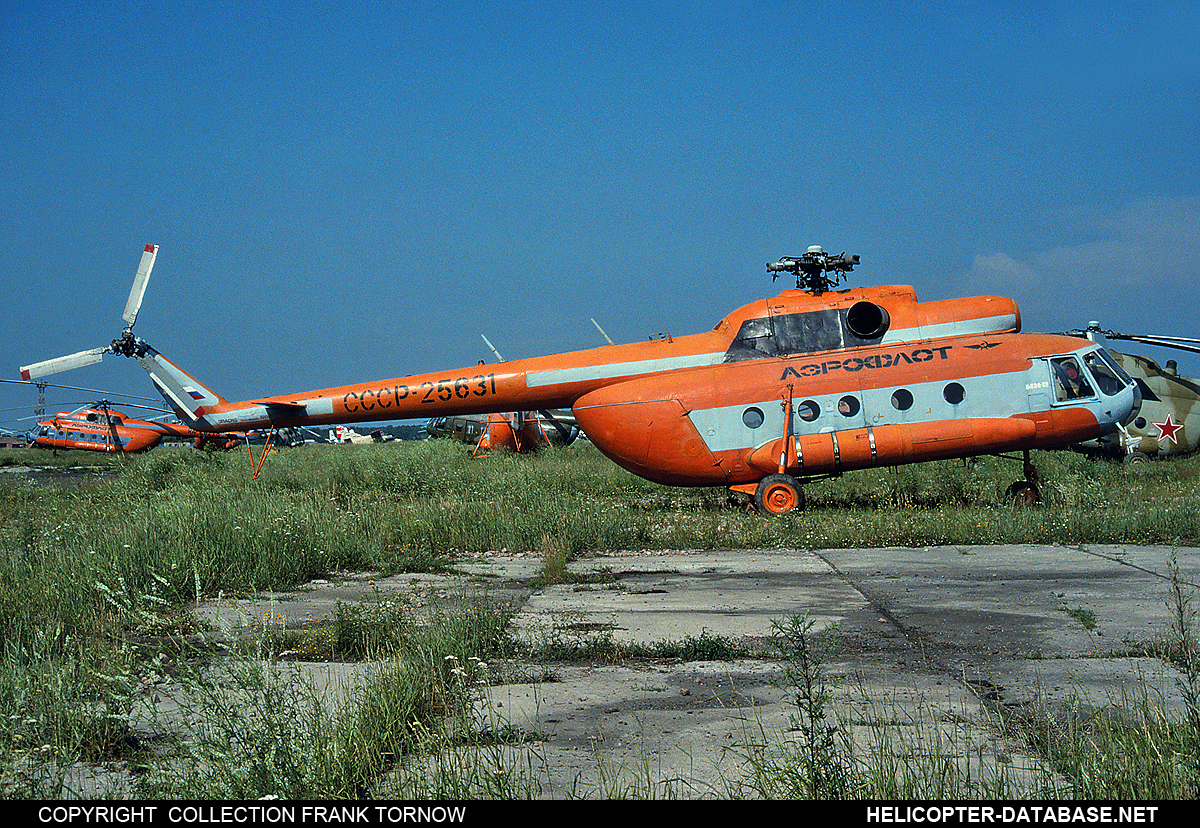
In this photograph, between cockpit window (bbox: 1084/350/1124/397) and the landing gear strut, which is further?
the landing gear strut

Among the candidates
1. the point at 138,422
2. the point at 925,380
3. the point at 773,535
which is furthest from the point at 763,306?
the point at 138,422

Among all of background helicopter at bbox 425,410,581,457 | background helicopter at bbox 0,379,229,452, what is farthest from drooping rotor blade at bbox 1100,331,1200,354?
background helicopter at bbox 0,379,229,452

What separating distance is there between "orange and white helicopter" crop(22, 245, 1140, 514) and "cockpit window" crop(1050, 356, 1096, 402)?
0.07ft

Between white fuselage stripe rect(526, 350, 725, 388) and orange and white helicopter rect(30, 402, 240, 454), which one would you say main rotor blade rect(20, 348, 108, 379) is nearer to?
white fuselage stripe rect(526, 350, 725, 388)

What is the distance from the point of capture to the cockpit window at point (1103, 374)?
474 inches

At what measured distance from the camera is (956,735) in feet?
11.3

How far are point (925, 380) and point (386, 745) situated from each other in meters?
10.4

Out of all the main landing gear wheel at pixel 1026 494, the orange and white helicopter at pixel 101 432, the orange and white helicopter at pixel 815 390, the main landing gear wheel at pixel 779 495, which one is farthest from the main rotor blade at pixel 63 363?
the orange and white helicopter at pixel 101 432

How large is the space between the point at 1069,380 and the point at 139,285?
17559 mm

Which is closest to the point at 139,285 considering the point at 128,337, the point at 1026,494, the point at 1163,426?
the point at 128,337

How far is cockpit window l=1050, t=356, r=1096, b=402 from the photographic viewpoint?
39.1 ft

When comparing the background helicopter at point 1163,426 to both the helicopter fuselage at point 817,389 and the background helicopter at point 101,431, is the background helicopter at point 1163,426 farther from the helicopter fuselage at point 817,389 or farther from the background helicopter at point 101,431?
the background helicopter at point 101,431

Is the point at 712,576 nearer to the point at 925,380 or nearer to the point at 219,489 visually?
the point at 925,380

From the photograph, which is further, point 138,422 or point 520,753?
point 138,422
